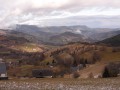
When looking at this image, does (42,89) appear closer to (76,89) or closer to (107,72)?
(76,89)

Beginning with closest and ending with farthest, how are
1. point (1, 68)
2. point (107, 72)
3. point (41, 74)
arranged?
point (107, 72)
point (1, 68)
point (41, 74)

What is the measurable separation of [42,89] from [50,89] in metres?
1.21

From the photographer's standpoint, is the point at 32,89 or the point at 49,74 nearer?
the point at 32,89

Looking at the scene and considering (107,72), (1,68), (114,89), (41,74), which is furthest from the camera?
(41,74)

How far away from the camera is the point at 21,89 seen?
49500mm

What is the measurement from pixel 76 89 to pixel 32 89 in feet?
21.1

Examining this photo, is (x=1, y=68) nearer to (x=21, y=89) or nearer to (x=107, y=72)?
(x=107, y=72)

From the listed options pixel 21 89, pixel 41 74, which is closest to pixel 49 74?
pixel 41 74

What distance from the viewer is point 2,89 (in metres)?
49.0

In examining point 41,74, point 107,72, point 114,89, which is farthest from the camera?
point 41,74

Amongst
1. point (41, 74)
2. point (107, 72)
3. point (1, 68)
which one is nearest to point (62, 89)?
point (107, 72)

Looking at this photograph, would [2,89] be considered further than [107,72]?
No

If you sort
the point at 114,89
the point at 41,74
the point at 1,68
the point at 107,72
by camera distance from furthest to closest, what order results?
1. the point at 41,74
2. the point at 1,68
3. the point at 107,72
4. the point at 114,89

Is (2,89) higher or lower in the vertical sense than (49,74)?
higher
